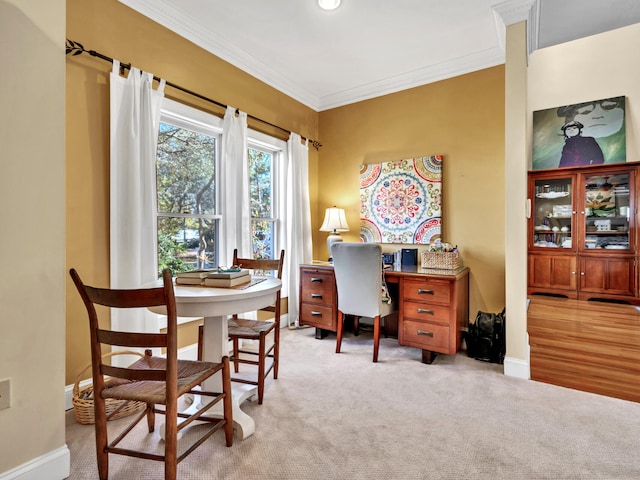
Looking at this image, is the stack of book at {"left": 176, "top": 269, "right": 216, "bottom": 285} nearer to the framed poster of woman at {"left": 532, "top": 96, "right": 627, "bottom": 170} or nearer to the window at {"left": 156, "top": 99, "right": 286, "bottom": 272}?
the window at {"left": 156, "top": 99, "right": 286, "bottom": 272}

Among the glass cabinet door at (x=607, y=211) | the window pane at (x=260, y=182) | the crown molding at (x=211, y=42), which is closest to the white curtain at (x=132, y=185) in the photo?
the crown molding at (x=211, y=42)

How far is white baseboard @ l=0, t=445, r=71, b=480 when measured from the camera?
1.33 meters

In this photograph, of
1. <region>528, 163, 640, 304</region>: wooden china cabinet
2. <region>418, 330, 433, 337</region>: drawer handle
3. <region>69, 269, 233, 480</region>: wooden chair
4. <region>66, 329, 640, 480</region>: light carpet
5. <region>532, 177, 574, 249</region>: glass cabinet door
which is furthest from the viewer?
<region>532, 177, 574, 249</region>: glass cabinet door

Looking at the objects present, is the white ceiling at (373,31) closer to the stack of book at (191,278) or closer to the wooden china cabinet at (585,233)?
the stack of book at (191,278)

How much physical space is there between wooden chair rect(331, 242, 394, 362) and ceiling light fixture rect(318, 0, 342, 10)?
1.80 m

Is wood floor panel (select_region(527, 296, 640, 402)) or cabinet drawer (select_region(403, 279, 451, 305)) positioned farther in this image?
cabinet drawer (select_region(403, 279, 451, 305))

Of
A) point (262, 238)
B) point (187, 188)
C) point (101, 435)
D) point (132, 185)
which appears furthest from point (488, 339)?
point (132, 185)

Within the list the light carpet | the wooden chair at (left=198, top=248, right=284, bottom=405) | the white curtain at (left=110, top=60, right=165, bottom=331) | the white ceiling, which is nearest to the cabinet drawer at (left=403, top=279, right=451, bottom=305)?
the light carpet

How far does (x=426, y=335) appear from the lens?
2.79m

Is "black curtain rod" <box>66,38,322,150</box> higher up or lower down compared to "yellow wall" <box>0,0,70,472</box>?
higher up

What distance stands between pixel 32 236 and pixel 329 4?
239 cm

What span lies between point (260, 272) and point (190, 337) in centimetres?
104

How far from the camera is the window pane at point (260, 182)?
3578 mm

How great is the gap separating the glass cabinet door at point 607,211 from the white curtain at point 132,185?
5808 millimetres
